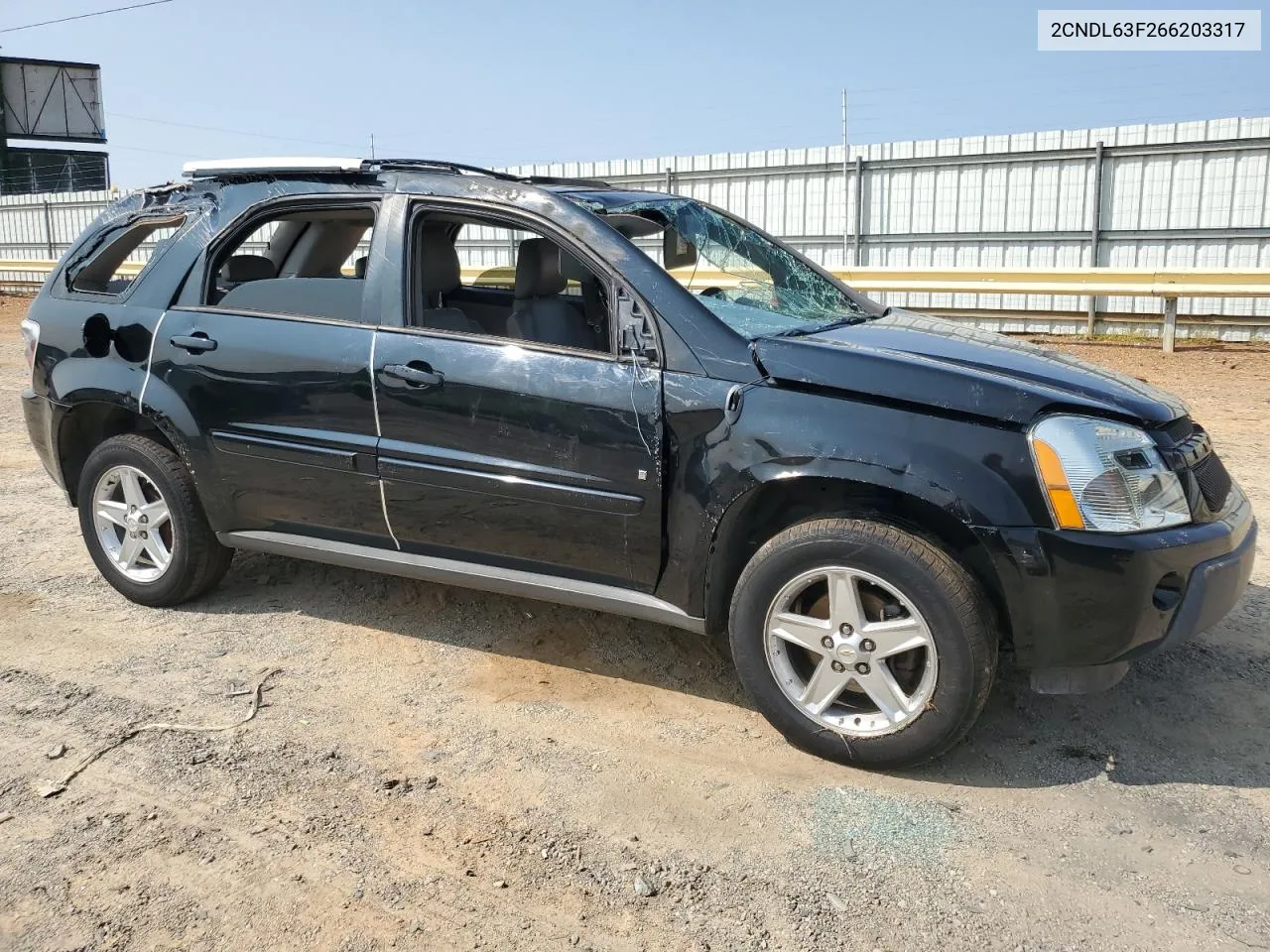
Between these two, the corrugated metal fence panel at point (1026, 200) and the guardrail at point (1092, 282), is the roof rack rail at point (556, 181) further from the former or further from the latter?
the corrugated metal fence panel at point (1026, 200)

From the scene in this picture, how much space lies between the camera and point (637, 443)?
11.1 feet

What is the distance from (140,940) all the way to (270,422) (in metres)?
2.04

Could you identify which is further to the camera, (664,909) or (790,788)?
(790,788)

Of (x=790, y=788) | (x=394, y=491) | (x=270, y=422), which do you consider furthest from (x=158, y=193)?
(x=790, y=788)

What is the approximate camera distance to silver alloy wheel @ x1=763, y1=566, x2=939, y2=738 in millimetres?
3104

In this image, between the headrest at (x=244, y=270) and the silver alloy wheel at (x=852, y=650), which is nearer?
the silver alloy wheel at (x=852, y=650)

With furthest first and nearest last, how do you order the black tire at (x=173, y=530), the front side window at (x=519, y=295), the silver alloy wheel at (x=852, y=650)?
1. the black tire at (x=173, y=530)
2. the front side window at (x=519, y=295)
3. the silver alloy wheel at (x=852, y=650)

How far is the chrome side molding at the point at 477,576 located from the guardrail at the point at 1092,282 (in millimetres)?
10365

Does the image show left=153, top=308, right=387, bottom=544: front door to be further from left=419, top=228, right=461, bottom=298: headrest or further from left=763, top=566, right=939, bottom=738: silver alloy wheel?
left=763, top=566, right=939, bottom=738: silver alloy wheel

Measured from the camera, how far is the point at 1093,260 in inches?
585

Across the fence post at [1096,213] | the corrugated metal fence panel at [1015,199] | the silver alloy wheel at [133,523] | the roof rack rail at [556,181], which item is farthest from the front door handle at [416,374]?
the fence post at [1096,213]

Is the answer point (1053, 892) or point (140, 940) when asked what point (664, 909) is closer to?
point (1053, 892)

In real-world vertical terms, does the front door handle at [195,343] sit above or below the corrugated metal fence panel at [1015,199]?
below

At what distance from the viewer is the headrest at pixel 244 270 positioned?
173 inches
